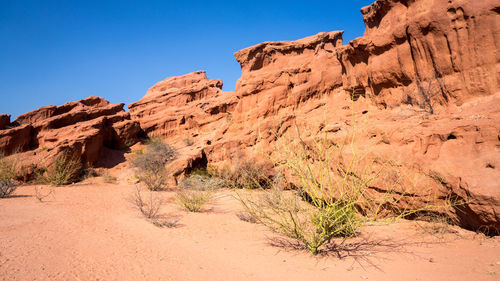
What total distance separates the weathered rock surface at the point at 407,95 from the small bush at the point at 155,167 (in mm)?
1571

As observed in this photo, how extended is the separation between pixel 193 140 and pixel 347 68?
46.5 feet

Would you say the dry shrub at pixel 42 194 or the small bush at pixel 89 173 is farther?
the small bush at pixel 89 173

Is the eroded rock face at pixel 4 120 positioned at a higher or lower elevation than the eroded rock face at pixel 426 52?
higher

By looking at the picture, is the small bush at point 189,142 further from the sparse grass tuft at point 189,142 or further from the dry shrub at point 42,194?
the dry shrub at point 42,194

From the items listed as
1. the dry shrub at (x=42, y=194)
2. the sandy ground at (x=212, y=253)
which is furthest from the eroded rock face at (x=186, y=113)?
the sandy ground at (x=212, y=253)

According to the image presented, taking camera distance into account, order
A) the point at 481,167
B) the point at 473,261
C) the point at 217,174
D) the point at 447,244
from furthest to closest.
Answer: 1. the point at 217,174
2. the point at 481,167
3. the point at 447,244
4. the point at 473,261

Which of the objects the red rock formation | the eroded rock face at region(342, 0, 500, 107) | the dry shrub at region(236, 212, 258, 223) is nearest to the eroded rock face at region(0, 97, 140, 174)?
the red rock formation

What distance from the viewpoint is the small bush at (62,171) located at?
45.2 feet

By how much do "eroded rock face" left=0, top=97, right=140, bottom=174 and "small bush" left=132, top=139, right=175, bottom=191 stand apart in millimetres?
3792

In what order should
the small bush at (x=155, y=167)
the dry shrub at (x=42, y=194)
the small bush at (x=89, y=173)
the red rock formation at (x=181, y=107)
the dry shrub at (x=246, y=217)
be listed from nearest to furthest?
the dry shrub at (x=246, y=217)
the dry shrub at (x=42, y=194)
the small bush at (x=155, y=167)
the small bush at (x=89, y=173)
the red rock formation at (x=181, y=107)

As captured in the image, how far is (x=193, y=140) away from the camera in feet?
71.4

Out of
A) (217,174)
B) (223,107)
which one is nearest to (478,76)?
(217,174)

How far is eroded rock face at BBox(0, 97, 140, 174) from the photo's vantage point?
54.7 ft

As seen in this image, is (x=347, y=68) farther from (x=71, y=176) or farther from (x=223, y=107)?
(x=71, y=176)
